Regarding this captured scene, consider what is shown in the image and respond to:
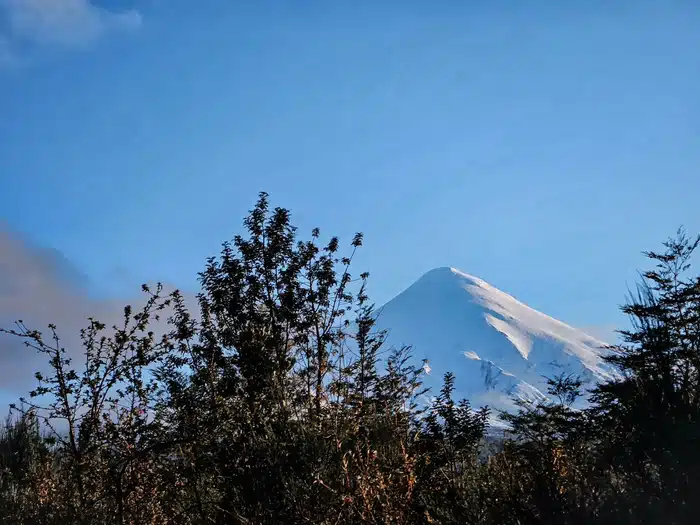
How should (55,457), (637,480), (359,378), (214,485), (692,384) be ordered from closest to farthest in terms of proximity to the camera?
(637,480) < (692,384) < (214,485) < (359,378) < (55,457)

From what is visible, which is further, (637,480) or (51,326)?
(51,326)

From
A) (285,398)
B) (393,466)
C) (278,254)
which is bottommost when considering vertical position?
(393,466)

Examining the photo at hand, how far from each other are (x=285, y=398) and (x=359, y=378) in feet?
4.51

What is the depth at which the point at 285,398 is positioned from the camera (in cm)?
676

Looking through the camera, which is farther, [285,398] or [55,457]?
[55,457]

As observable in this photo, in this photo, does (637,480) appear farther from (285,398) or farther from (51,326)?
(51,326)

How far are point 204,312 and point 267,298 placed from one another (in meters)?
0.80

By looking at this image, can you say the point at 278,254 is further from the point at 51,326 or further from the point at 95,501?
the point at 95,501

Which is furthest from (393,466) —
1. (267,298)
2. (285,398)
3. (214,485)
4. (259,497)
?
(267,298)

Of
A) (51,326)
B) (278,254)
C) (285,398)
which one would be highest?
(278,254)

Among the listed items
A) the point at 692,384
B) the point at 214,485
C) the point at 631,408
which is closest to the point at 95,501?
the point at 214,485

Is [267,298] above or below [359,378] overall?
above

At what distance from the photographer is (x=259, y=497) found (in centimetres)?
564

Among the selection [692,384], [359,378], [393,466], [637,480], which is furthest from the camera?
[359,378]
